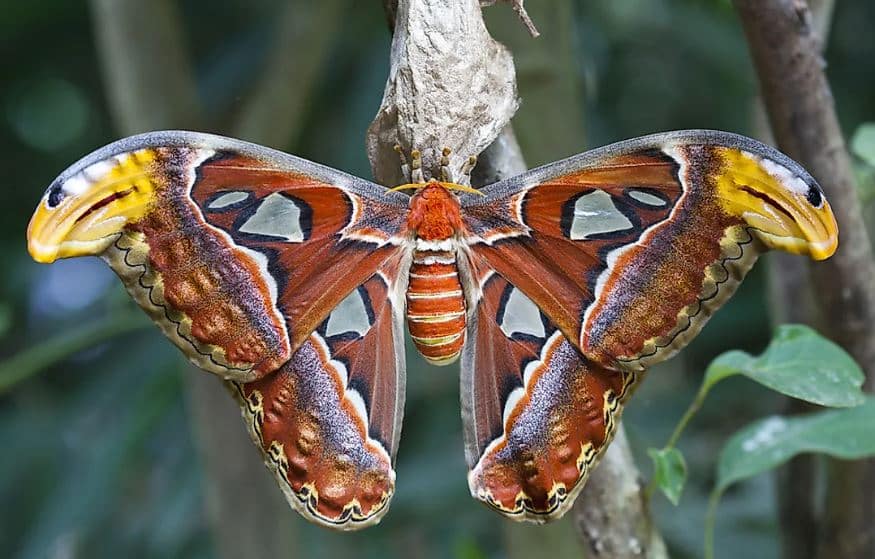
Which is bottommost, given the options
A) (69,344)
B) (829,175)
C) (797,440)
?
(69,344)

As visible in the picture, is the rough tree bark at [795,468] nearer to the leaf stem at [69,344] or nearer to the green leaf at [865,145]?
the green leaf at [865,145]

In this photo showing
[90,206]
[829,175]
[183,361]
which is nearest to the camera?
[90,206]

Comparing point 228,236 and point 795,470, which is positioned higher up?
point 228,236

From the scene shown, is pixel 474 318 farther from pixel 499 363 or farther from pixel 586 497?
pixel 586 497

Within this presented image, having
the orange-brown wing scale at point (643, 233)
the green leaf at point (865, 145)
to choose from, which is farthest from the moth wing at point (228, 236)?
the green leaf at point (865, 145)

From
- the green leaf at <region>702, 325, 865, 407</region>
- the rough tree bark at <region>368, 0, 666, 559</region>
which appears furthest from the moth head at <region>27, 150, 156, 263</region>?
the green leaf at <region>702, 325, 865, 407</region>

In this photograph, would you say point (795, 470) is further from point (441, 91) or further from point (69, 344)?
point (69, 344)

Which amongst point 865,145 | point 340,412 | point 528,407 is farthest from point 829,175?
point 340,412
